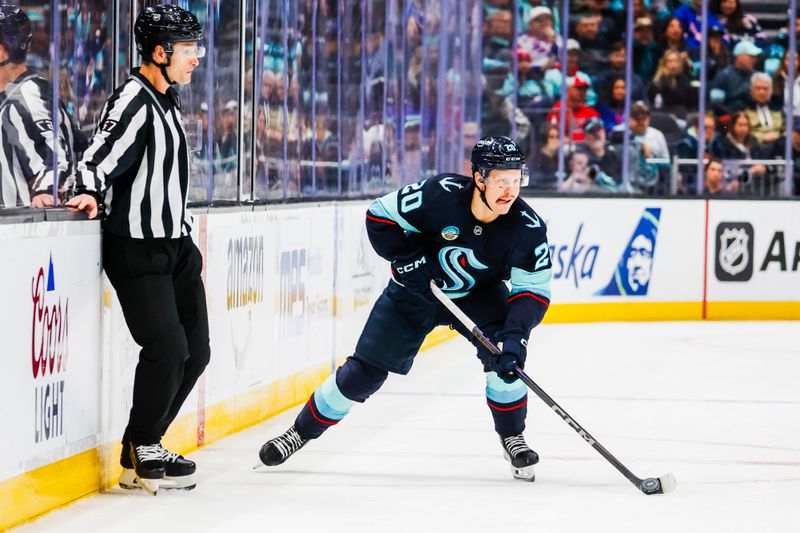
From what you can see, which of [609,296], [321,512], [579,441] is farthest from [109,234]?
[609,296]

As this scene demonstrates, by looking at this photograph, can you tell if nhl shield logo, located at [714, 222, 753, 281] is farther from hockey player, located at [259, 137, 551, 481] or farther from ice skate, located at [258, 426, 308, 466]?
ice skate, located at [258, 426, 308, 466]

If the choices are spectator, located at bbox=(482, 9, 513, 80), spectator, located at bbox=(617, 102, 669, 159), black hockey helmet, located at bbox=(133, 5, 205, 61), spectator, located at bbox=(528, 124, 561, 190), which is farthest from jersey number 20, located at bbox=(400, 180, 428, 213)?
spectator, located at bbox=(617, 102, 669, 159)

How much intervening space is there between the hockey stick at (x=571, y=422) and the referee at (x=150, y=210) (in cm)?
85

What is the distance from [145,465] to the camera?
423 cm

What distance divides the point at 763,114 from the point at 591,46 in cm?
151

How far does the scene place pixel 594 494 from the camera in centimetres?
446

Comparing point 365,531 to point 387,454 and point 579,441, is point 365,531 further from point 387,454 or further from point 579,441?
point 579,441

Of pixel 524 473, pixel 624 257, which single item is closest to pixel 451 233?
pixel 524 473

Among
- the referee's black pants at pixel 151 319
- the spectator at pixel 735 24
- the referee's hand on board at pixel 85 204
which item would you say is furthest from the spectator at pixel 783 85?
the referee's hand on board at pixel 85 204

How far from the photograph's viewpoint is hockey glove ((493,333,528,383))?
14.3 ft

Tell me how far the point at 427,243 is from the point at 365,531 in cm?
111

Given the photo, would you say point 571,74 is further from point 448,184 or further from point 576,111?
point 448,184

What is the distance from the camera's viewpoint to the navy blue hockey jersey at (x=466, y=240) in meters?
4.50

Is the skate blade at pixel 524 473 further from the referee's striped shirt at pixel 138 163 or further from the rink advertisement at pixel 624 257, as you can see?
the rink advertisement at pixel 624 257
